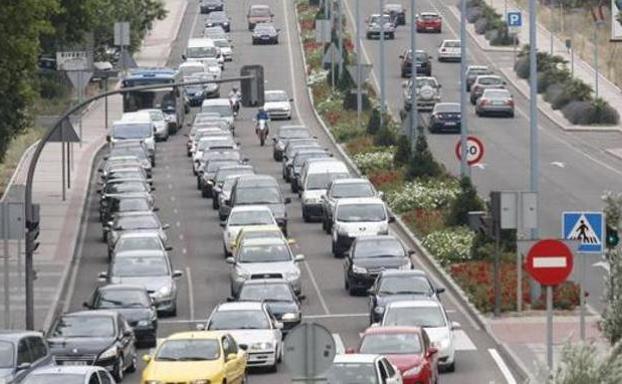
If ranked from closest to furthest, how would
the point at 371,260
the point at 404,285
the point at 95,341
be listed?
the point at 95,341, the point at 404,285, the point at 371,260

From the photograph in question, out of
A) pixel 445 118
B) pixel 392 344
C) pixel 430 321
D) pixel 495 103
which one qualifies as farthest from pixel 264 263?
pixel 495 103

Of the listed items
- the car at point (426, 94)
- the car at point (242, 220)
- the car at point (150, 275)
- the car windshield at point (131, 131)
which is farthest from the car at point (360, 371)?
the car at point (426, 94)

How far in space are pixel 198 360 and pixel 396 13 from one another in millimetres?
90478

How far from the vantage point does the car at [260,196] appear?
56125 mm

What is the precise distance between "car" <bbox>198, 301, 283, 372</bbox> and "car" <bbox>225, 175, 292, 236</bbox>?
59.4 ft

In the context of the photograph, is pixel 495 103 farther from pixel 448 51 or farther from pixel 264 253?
pixel 264 253

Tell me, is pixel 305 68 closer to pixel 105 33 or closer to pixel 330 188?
pixel 105 33

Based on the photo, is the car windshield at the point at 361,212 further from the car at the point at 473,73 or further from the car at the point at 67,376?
the car at the point at 473,73

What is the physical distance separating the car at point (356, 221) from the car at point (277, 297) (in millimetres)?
9672

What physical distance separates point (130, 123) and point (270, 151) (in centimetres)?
567

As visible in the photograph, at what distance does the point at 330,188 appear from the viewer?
56906 mm

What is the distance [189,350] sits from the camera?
33.0 meters

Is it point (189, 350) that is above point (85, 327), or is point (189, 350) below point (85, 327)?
above

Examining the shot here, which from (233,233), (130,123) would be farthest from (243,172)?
(130,123)
